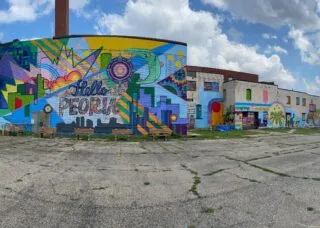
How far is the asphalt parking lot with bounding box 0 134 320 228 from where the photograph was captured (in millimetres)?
A: 4938

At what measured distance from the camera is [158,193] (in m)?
6.59

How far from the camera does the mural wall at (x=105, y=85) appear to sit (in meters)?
23.2

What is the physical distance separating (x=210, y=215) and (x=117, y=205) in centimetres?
187

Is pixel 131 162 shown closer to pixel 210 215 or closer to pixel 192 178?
pixel 192 178

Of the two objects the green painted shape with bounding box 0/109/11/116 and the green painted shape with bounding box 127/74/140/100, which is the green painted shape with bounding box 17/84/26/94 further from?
the green painted shape with bounding box 127/74/140/100

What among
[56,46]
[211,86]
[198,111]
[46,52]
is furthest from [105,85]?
[211,86]

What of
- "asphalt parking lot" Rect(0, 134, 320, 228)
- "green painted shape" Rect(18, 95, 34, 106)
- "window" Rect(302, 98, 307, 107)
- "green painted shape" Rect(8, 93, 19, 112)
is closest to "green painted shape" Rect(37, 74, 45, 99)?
"green painted shape" Rect(18, 95, 34, 106)

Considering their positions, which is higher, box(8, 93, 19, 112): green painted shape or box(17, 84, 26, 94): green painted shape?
box(17, 84, 26, 94): green painted shape

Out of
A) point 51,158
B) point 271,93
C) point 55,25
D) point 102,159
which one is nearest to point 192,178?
point 102,159

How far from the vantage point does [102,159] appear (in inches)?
450

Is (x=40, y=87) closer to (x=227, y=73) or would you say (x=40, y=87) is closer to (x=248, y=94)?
(x=248, y=94)

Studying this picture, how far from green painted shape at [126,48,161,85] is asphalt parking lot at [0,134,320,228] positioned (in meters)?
13.5

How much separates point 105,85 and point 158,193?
1779 centimetres

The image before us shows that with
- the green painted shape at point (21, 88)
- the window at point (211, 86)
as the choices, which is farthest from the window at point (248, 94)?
the green painted shape at point (21, 88)
